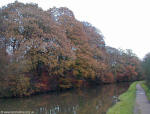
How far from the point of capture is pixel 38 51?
92.5 feet

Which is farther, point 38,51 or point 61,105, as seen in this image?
point 38,51

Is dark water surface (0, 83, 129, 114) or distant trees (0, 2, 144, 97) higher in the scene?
distant trees (0, 2, 144, 97)

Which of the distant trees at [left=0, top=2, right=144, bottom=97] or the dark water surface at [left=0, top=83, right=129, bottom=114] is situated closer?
the dark water surface at [left=0, top=83, right=129, bottom=114]

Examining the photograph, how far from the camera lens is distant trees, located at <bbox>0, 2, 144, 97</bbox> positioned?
82.1 ft

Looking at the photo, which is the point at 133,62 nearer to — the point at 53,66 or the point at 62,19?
the point at 62,19

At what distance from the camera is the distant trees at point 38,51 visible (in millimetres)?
25016

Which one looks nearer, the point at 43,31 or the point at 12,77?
the point at 12,77

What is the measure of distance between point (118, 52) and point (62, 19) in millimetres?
32084

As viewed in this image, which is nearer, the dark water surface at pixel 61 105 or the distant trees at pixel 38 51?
the dark water surface at pixel 61 105

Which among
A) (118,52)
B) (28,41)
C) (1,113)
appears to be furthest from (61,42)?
(118,52)

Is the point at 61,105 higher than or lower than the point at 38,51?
lower

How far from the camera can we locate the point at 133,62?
66.3m

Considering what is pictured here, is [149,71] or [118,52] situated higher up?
[118,52]

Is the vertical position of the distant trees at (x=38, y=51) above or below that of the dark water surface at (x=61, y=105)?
above
